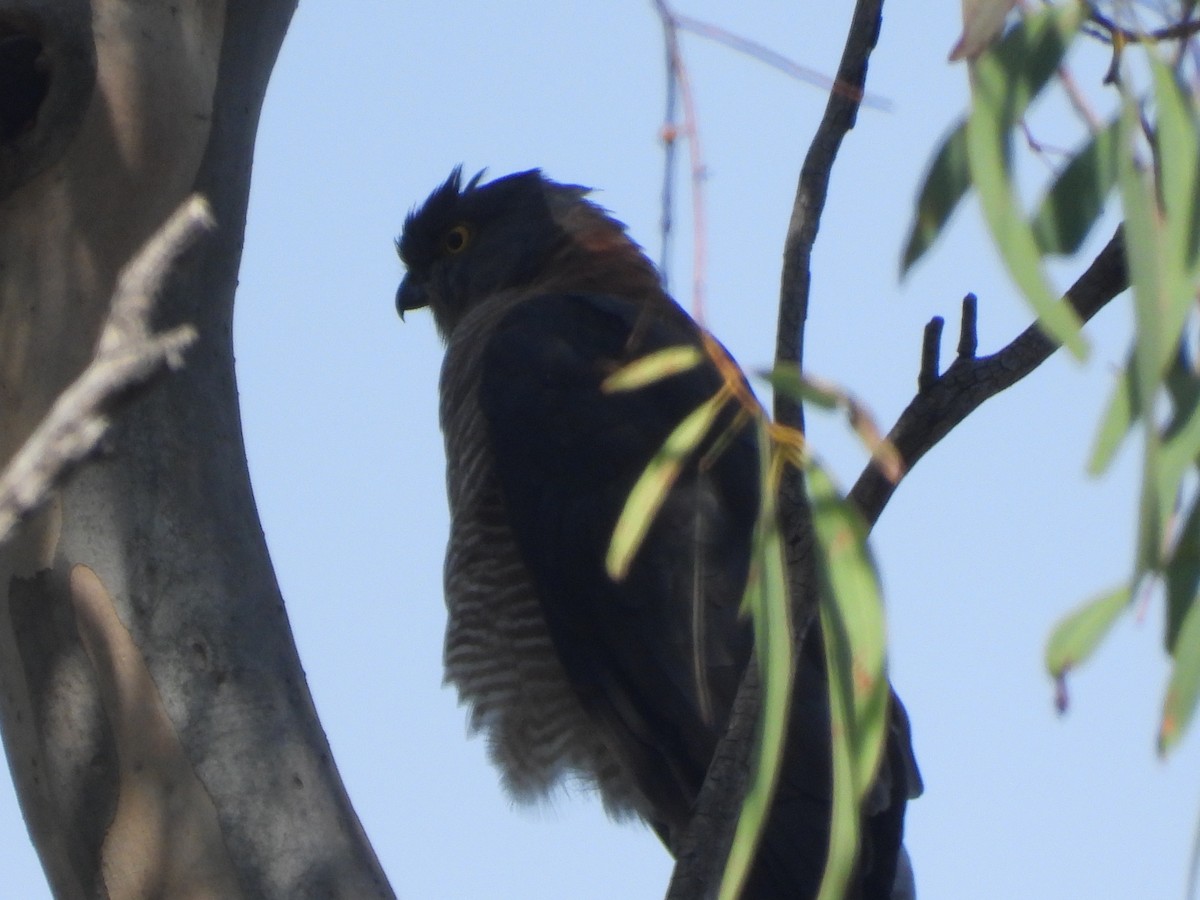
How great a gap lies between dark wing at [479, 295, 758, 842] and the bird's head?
0.88m

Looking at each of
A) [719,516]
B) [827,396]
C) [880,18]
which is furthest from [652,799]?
[827,396]

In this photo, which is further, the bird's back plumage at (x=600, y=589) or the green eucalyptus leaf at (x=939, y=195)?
the bird's back plumage at (x=600, y=589)

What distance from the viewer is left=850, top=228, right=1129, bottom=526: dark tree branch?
205 centimetres

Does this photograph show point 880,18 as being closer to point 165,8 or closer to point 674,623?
point 165,8

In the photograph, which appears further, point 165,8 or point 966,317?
point 165,8

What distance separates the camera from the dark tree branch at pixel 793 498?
1.91 meters

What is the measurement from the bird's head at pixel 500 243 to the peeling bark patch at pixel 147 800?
8.88ft

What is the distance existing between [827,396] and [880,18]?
2.43 ft

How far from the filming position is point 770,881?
11.0ft

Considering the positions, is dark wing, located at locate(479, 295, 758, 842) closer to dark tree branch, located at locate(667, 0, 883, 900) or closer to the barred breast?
the barred breast

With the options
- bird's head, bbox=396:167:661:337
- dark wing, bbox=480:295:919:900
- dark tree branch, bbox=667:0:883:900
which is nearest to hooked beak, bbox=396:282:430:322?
bird's head, bbox=396:167:661:337

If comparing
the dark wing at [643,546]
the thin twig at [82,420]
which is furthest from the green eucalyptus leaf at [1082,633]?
the dark wing at [643,546]

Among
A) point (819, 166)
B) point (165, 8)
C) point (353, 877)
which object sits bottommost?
point (353, 877)

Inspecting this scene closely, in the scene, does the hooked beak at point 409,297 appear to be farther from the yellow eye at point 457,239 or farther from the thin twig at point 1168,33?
the thin twig at point 1168,33
